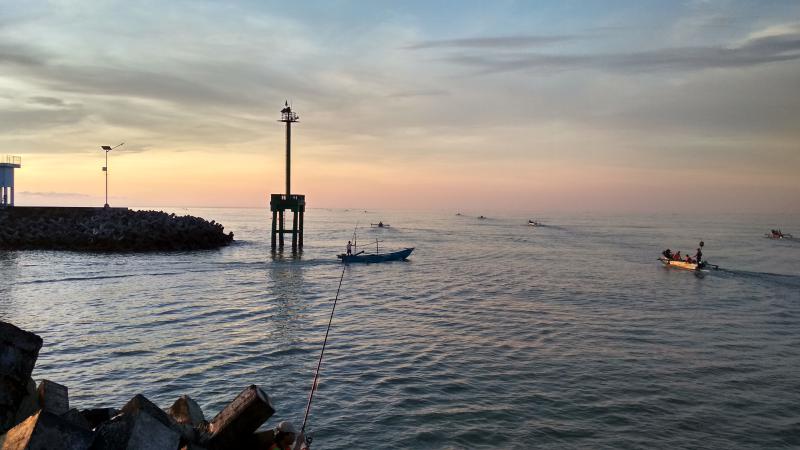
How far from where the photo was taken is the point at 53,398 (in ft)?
27.3

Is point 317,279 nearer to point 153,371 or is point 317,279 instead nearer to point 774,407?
point 153,371

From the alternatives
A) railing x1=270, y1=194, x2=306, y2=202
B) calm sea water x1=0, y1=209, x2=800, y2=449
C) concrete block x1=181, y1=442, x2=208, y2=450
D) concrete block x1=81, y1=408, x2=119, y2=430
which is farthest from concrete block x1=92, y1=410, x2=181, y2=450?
railing x1=270, y1=194, x2=306, y2=202

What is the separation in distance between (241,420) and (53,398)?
331cm

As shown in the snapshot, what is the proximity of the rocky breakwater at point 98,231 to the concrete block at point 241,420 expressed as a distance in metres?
51.9

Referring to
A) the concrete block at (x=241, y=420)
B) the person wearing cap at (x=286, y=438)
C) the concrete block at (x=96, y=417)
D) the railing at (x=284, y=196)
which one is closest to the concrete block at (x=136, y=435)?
the concrete block at (x=241, y=420)

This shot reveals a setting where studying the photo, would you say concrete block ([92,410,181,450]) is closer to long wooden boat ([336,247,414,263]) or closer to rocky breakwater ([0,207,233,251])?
long wooden boat ([336,247,414,263])

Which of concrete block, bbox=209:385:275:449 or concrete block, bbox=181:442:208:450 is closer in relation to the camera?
concrete block, bbox=181:442:208:450

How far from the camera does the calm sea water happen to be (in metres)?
12.3

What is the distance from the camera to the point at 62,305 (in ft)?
84.6

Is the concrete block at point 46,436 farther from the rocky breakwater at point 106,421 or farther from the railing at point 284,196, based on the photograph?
the railing at point 284,196

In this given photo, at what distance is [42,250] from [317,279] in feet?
108

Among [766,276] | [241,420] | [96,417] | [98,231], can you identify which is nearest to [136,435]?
[241,420]

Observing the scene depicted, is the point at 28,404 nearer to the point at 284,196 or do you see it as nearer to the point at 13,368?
the point at 13,368

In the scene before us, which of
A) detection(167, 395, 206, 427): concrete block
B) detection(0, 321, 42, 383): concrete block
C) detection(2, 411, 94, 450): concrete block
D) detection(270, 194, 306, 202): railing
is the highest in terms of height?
detection(270, 194, 306, 202): railing
